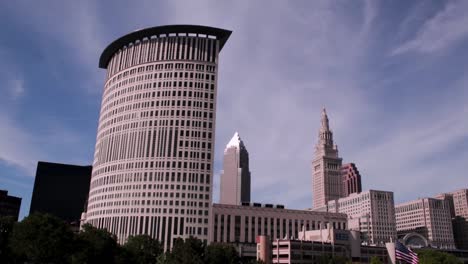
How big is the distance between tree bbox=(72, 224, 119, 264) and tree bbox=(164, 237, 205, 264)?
57.4 ft

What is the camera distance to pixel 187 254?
5315 inches

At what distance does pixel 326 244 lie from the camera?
7534 inches

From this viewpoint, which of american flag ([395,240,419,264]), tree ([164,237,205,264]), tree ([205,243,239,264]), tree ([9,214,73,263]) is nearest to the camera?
american flag ([395,240,419,264])

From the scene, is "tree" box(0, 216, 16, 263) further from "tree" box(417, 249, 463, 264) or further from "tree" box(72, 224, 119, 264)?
"tree" box(417, 249, 463, 264)

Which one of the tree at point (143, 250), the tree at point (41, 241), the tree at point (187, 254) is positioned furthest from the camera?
the tree at point (143, 250)

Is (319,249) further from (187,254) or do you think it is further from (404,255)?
(404,255)

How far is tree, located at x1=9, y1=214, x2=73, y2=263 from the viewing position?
390ft

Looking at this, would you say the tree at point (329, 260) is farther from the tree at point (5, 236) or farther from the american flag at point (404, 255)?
the tree at point (5, 236)

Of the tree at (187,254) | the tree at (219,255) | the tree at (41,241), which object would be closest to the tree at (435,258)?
the tree at (219,255)

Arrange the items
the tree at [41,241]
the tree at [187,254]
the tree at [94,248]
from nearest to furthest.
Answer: the tree at [41,241], the tree at [94,248], the tree at [187,254]

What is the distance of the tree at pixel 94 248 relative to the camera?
12605 centimetres

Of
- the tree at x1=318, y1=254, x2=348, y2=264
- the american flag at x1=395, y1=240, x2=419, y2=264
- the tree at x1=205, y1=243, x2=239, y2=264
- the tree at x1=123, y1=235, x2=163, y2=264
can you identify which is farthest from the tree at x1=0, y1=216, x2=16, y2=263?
the tree at x1=318, y1=254, x2=348, y2=264

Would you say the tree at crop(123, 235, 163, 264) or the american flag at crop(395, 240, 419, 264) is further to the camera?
the tree at crop(123, 235, 163, 264)

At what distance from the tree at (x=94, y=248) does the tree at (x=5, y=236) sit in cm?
1973
